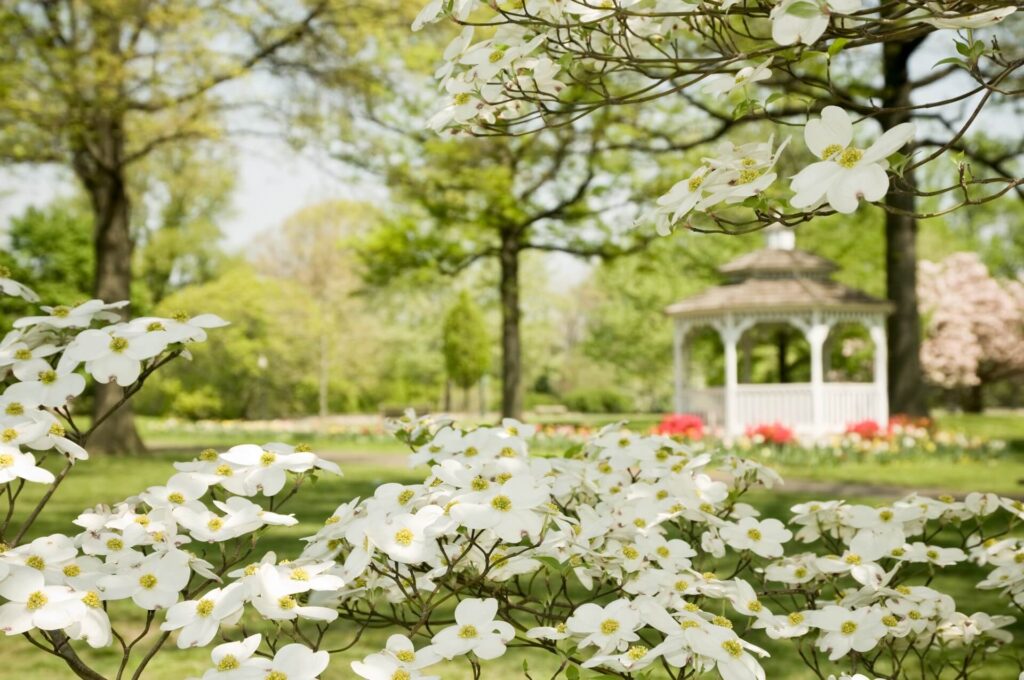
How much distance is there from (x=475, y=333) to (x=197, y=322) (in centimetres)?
2644

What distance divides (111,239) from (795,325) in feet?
34.8

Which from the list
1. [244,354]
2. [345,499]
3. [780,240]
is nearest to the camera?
[345,499]

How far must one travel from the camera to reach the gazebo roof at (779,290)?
14.5 m

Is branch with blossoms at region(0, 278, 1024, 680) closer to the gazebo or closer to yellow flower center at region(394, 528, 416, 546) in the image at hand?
yellow flower center at region(394, 528, 416, 546)

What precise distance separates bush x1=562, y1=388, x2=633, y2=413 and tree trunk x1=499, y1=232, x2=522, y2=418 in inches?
674

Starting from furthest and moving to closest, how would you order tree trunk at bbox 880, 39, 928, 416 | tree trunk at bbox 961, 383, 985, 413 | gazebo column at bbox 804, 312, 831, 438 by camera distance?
tree trunk at bbox 961, 383, 985, 413
gazebo column at bbox 804, 312, 831, 438
tree trunk at bbox 880, 39, 928, 416

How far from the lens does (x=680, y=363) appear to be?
16172 mm

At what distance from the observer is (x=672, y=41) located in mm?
2363

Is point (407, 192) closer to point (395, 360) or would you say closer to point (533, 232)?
point (533, 232)

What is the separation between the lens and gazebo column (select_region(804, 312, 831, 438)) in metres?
14.2

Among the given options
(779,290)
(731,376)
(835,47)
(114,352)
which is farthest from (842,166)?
(779,290)

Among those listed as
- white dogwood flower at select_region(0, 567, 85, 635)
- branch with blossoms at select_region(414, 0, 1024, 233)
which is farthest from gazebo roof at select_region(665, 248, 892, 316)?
white dogwood flower at select_region(0, 567, 85, 635)

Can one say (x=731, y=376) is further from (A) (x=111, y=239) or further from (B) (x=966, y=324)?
(B) (x=966, y=324)

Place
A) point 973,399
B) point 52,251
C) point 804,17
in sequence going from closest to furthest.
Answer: point 804,17 → point 52,251 → point 973,399
